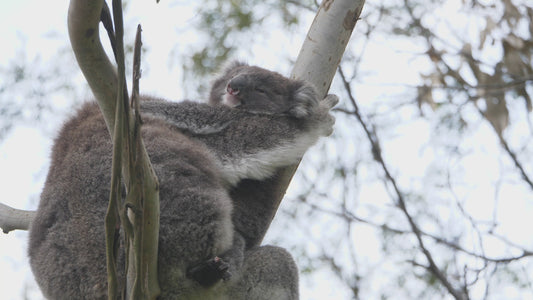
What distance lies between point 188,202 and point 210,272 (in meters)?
0.30

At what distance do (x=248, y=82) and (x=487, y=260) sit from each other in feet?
7.80

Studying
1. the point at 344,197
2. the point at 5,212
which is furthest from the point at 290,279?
the point at 344,197

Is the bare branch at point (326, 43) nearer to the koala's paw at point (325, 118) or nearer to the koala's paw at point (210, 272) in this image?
the koala's paw at point (325, 118)

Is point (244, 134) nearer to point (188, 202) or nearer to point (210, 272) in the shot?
point (188, 202)

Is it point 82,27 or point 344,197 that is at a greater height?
point 344,197

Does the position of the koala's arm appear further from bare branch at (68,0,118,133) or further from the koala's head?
bare branch at (68,0,118,133)

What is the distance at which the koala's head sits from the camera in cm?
363

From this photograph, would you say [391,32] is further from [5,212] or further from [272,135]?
[5,212]

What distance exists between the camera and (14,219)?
12.0ft

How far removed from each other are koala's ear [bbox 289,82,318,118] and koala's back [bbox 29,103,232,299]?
94 centimetres

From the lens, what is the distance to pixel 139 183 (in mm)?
2098

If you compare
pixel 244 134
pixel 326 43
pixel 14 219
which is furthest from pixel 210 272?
pixel 326 43

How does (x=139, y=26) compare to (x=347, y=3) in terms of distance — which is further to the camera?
(x=347, y=3)

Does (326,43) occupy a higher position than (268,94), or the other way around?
(326,43)
